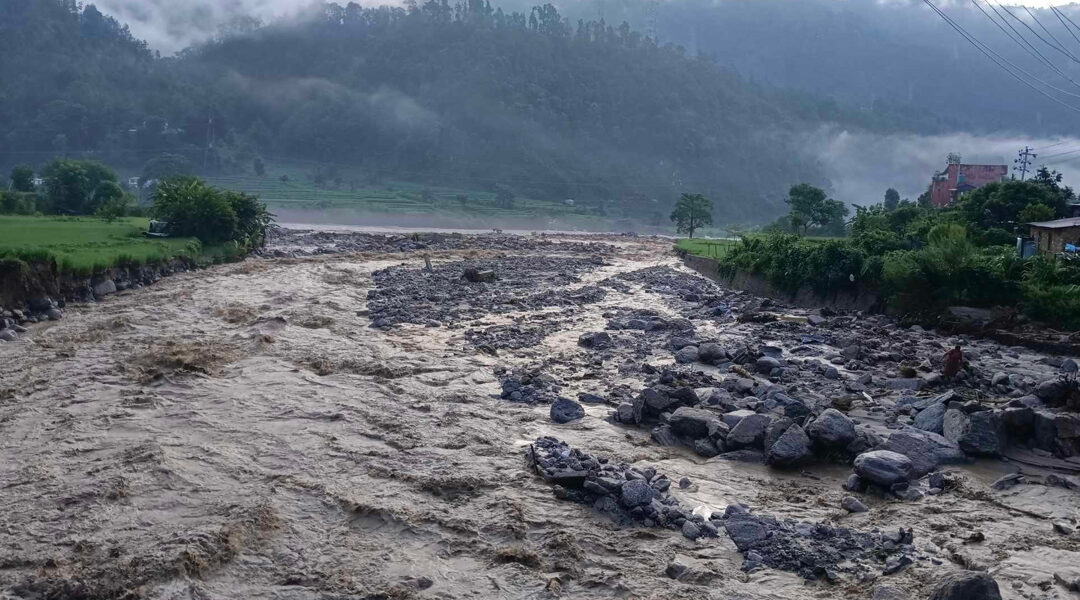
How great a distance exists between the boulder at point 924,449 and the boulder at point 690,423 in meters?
2.41

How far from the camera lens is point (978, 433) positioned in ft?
38.6

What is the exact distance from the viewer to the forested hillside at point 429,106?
120125 millimetres

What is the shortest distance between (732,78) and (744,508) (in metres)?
194

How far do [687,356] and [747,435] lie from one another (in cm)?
648

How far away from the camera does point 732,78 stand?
19138cm

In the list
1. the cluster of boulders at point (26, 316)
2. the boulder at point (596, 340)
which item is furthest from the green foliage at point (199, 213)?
the boulder at point (596, 340)

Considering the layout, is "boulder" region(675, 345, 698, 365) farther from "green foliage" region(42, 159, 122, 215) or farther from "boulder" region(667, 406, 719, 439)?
"green foliage" region(42, 159, 122, 215)

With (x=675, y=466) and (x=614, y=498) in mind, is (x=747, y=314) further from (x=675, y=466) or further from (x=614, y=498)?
(x=614, y=498)

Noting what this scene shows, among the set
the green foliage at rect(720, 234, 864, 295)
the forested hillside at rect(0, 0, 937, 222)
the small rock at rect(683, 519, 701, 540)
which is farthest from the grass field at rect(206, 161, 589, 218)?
the small rock at rect(683, 519, 701, 540)

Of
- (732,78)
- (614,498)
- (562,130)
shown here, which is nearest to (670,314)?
(614,498)

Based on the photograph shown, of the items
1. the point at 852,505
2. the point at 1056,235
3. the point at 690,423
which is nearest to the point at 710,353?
the point at 690,423

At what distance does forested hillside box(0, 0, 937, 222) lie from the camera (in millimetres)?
120125

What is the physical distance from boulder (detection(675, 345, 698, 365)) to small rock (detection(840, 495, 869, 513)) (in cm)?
795

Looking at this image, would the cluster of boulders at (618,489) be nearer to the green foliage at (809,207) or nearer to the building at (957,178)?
the green foliage at (809,207)
